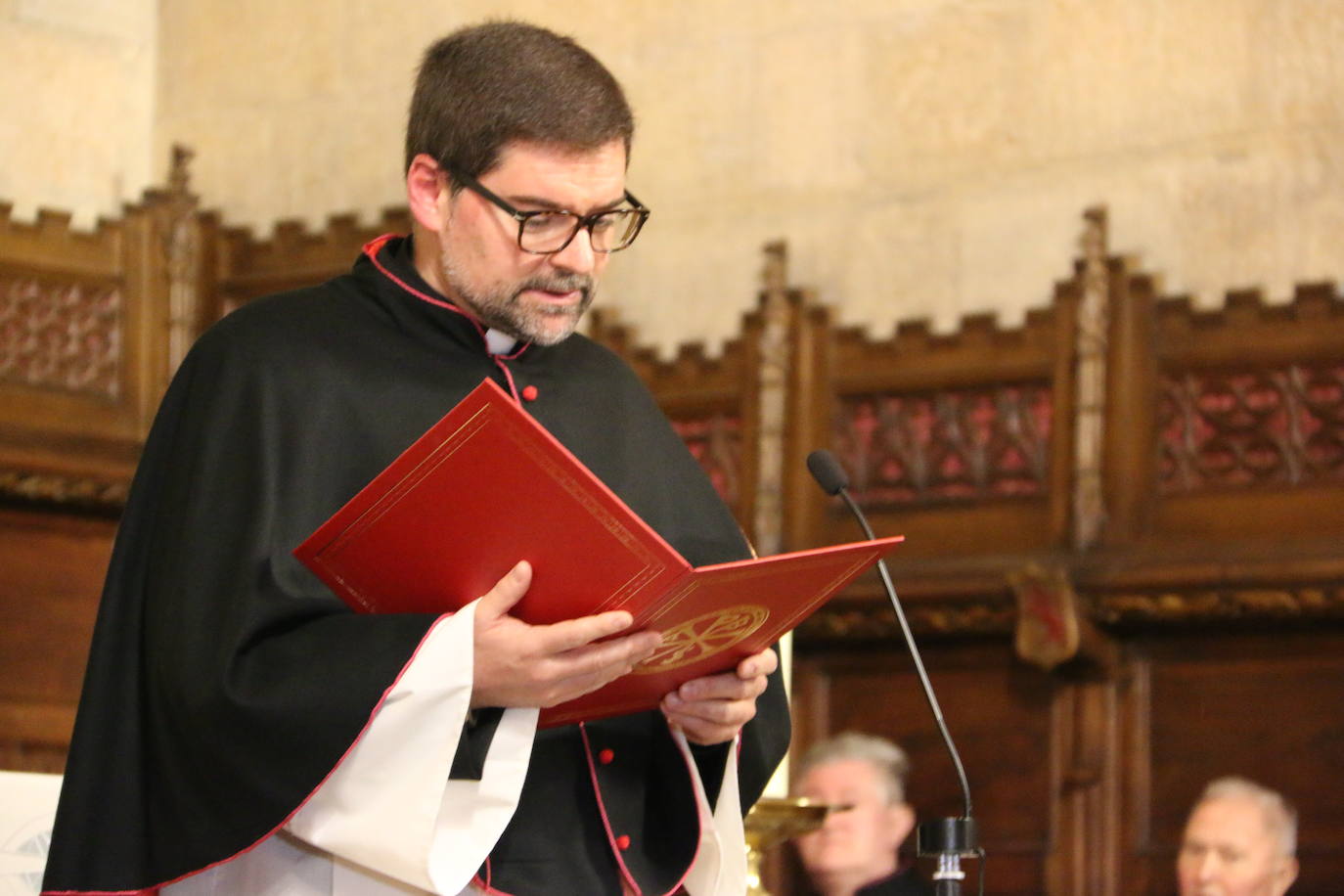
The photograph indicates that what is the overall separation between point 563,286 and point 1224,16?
474 cm

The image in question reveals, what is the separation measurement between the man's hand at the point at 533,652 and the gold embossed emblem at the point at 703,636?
9 centimetres

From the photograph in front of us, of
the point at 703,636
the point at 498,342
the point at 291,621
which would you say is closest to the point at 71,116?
the point at 498,342

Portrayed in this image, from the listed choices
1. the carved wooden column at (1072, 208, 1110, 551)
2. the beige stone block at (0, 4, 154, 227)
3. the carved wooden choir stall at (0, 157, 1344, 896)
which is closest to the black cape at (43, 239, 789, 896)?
the carved wooden choir stall at (0, 157, 1344, 896)

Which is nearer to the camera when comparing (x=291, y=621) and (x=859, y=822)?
(x=291, y=621)

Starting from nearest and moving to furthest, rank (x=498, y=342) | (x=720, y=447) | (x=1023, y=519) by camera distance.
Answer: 1. (x=498, y=342)
2. (x=1023, y=519)
3. (x=720, y=447)

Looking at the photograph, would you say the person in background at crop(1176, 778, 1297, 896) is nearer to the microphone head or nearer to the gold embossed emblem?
the microphone head

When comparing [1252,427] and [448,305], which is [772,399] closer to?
[1252,427]

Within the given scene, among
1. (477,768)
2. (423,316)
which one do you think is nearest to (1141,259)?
(423,316)

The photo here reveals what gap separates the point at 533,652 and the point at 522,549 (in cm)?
13

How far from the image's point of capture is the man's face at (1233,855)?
18.7 feet

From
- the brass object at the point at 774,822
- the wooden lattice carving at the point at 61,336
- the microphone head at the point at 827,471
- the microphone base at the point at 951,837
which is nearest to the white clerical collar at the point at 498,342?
the microphone head at the point at 827,471

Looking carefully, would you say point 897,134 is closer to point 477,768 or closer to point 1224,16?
point 1224,16

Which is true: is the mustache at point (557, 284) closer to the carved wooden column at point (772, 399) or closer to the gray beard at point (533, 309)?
the gray beard at point (533, 309)

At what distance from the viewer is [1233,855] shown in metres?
5.73
